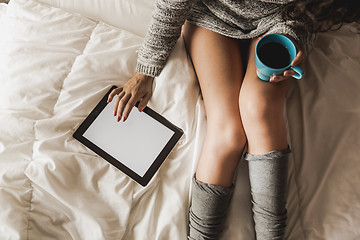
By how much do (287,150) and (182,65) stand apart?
1.21 feet

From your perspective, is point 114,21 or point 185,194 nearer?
Answer: point 185,194

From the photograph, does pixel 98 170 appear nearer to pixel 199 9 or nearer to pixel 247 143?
pixel 247 143

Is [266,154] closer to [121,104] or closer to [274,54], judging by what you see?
[274,54]

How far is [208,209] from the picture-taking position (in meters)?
0.70

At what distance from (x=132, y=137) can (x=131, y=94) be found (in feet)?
0.39

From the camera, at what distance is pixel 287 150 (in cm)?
70

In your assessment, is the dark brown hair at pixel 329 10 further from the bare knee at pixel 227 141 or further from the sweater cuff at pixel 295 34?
the bare knee at pixel 227 141

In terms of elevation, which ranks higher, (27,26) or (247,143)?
(27,26)

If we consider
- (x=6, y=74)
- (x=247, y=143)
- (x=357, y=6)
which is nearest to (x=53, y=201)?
(x=6, y=74)

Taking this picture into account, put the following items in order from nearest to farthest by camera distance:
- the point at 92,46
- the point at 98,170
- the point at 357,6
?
the point at 357,6
the point at 98,170
the point at 92,46

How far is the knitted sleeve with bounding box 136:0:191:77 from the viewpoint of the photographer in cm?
77

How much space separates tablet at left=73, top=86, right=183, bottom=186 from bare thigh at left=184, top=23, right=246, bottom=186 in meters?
0.11

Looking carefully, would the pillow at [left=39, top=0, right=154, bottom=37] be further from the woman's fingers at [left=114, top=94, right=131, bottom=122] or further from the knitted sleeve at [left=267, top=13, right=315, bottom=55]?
the knitted sleeve at [left=267, top=13, right=315, bottom=55]

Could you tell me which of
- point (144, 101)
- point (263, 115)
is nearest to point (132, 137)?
point (144, 101)
